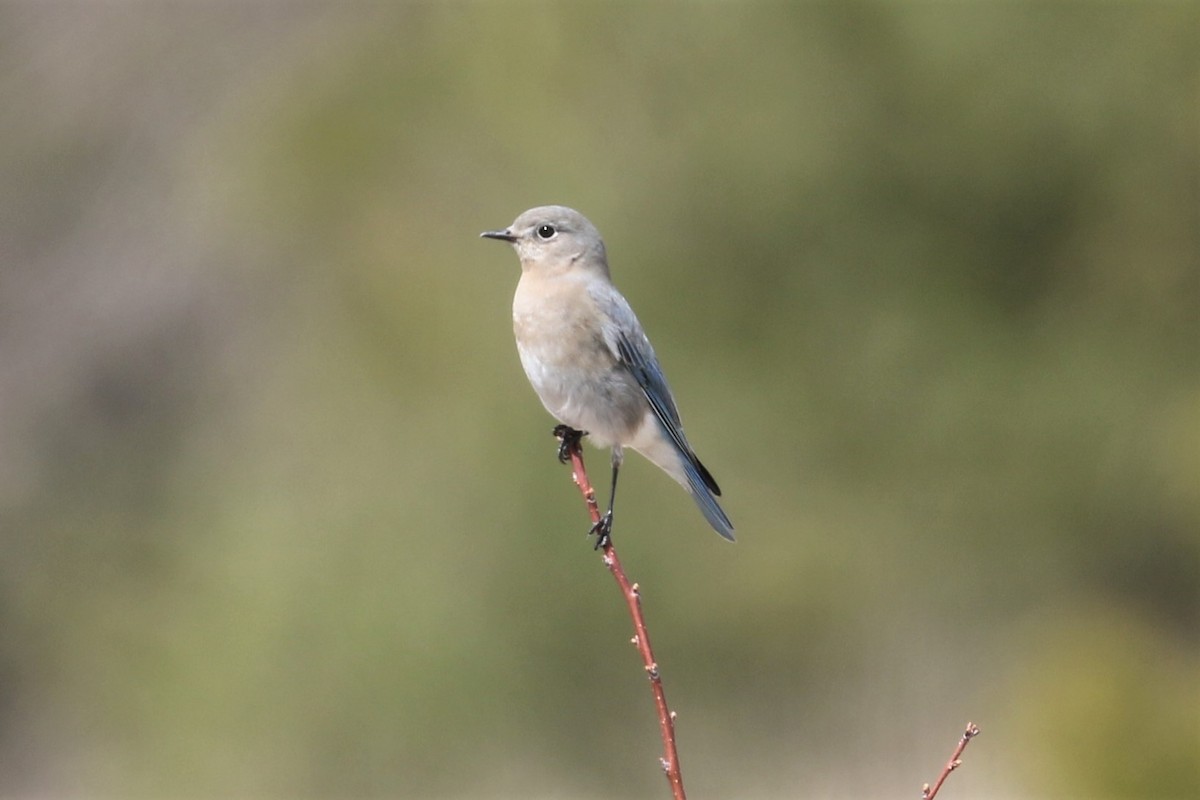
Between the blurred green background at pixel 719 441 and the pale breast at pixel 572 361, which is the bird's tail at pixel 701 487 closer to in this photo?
the pale breast at pixel 572 361

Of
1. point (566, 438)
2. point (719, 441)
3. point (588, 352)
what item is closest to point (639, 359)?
point (588, 352)

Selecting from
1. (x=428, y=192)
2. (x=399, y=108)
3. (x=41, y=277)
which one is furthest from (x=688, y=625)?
(x=41, y=277)

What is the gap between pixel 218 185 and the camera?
12.6 meters

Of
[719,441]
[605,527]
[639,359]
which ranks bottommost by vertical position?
[605,527]

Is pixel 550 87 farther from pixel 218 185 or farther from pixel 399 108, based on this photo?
pixel 218 185

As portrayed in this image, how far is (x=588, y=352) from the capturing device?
13.1 feet

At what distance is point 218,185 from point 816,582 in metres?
Result: 6.61

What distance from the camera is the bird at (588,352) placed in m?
3.95

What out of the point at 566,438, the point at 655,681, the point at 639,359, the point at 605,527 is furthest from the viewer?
the point at 639,359

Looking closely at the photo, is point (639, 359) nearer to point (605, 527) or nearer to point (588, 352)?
point (588, 352)

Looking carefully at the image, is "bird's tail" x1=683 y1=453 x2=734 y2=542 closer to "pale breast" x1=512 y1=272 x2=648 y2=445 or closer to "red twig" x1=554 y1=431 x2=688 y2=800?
"pale breast" x1=512 y1=272 x2=648 y2=445

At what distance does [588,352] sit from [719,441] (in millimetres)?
6441

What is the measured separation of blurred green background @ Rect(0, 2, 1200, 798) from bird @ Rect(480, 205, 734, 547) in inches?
217

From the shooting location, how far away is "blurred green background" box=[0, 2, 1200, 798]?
10102 millimetres
